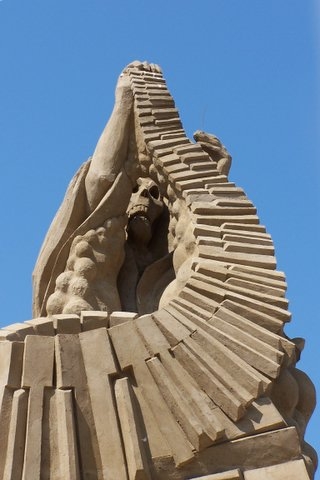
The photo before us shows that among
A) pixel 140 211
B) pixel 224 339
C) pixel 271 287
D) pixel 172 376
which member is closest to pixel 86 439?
pixel 172 376

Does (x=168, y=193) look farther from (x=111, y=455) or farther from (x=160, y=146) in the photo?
(x=111, y=455)

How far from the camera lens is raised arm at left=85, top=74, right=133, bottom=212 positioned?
21.3ft

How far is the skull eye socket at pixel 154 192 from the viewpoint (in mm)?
6910

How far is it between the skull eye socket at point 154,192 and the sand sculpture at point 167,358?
1.48 ft

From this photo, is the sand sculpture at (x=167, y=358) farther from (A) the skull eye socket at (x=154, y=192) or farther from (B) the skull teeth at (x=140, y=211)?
(A) the skull eye socket at (x=154, y=192)

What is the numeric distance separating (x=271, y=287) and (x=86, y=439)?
1.36 meters

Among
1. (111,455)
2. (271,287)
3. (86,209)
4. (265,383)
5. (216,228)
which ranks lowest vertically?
(111,455)

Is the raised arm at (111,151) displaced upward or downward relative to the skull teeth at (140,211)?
upward

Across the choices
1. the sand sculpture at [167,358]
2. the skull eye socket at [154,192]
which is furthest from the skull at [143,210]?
the sand sculpture at [167,358]

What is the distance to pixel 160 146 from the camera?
6445 millimetres

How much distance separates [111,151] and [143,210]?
45 cm

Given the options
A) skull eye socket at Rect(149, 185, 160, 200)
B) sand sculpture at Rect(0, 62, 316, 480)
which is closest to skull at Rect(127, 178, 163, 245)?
skull eye socket at Rect(149, 185, 160, 200)

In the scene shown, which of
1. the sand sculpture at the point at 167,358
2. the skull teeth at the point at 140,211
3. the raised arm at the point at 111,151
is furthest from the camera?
the skull teeth at the point at 140,211

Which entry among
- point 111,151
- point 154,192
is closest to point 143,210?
point 154,192
